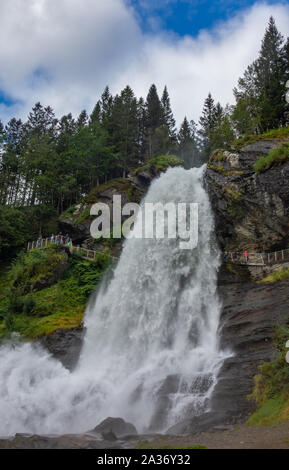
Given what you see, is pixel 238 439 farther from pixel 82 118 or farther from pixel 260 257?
pixel 82 118

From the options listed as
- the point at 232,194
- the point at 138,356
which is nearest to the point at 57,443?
the point at 138,356

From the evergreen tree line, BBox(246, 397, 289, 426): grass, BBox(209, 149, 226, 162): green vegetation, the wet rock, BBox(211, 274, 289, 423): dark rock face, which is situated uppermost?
the evergreen tree line

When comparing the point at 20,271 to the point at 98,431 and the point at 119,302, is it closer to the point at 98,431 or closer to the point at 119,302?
the point at 119,302

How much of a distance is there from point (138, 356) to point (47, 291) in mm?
10251

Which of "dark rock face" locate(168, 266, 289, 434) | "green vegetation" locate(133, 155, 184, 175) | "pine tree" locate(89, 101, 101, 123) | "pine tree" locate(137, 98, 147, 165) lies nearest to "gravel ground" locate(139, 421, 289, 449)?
"dark rock face" locate(168, 266, 289, 434)

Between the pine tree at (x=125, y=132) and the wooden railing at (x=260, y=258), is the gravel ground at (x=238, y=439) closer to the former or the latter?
the wooden railing at (x=260, y=258)

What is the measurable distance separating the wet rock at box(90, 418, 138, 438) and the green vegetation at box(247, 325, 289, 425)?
14.4 feet

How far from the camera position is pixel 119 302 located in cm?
2302

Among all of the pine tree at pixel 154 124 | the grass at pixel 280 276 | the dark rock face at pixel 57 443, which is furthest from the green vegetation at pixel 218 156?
the dark rock face at pixel 57 443

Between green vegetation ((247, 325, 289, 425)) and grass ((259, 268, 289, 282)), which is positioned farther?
grass ((259, 268, 289, 282))

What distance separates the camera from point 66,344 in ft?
68.0

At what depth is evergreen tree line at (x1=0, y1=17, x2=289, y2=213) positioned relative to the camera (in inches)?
1593

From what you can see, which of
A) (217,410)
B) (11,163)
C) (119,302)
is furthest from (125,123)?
(217,410)

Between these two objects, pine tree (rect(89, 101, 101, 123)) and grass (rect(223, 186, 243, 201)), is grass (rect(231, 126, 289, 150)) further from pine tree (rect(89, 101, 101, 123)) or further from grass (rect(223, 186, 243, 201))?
pine tree (rect(89, 101, 101, 123))
